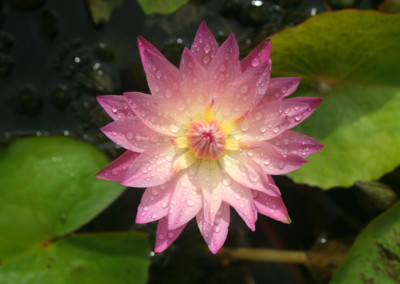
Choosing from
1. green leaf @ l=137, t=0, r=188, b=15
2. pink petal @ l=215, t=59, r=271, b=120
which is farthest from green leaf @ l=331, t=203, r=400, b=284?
green leaf @ l=137, t=0, r=188, b=15

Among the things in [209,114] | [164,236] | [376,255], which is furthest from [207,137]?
[376,255]

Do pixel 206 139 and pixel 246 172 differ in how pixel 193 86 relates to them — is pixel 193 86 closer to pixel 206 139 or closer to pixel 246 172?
pixel 206 139

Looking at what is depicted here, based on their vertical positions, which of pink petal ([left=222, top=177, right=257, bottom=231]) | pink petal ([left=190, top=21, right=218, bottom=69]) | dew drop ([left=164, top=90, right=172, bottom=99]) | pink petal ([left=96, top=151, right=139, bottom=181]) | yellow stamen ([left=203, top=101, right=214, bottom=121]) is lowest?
pink petal ([left=222, top=177, right=257, bottom=231])

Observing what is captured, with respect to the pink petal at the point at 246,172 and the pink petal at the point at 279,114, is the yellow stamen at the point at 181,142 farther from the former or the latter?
the pink petal at the point at 279,114

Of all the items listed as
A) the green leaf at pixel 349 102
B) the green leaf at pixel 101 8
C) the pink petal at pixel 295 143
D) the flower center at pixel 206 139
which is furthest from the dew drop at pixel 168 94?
the green leaf at pixel 101 8

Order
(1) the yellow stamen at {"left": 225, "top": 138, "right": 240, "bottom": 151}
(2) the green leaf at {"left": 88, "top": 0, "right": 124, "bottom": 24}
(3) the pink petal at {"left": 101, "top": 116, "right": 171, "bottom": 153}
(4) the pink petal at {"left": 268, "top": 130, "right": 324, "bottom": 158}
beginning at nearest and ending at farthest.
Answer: (3) the pink petal at {"left": 101, "top": 116, "right": 171, "bottom": 153} → (4) the pink petal at {"left": 268, "top": 130, "right": 324, "bottom": 158} → (1) the yellow stamen at {"left": 225, "top": 138, "right": 240, "bottom": 151} → (2) the green leaf at {"left": 88, "top": 0, "right": 124, "bottom": 24}

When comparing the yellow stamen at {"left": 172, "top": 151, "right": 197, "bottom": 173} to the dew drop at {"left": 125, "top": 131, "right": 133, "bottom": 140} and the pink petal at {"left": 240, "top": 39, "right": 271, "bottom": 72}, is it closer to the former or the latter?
the dew drop at {"left": 125, "top": 131, "right": 133, "bottom": 140}

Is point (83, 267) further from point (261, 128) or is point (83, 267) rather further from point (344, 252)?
point (344, 252)
